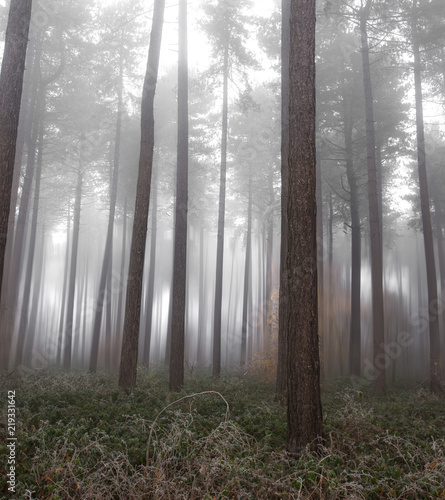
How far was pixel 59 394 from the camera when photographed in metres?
7.20

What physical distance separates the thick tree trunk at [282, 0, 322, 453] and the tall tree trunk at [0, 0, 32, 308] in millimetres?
4433

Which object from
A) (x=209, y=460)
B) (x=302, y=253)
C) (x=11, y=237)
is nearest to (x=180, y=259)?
(x=302, y=253)

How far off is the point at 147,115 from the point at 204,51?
32.2 feet

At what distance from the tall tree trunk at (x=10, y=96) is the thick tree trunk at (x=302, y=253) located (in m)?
4.43

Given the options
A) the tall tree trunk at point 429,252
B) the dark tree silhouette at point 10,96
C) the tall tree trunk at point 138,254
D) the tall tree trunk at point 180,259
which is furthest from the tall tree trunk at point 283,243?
the tall tree trunk at point 429,252

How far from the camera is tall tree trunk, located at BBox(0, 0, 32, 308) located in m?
5.54

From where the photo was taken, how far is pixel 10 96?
573 centimetres

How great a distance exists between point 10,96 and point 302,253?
5.31 metres

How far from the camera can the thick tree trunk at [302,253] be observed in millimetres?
4633

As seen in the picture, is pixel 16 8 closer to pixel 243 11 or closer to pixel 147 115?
pixel 147 115

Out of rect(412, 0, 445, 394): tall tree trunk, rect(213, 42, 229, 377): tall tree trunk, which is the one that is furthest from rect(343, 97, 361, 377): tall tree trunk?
rect(213, 42, 229, 377): tall tree trunk

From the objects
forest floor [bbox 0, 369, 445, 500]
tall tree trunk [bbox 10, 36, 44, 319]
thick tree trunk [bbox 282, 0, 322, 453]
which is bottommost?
forest floor [bbox 0, 369, 445, 500]

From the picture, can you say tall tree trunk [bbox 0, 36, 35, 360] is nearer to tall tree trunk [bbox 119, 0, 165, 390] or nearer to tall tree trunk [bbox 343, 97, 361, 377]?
tall tree trunk [bbox 119, 0, 165, 390]

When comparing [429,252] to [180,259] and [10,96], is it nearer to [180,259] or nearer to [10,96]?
[180,259]
